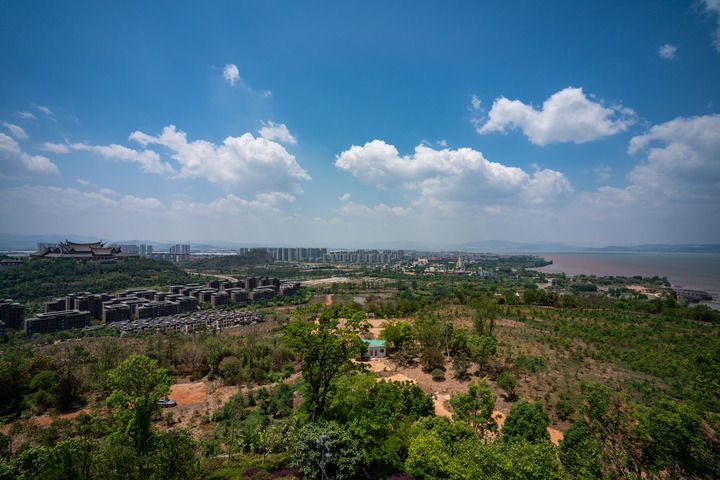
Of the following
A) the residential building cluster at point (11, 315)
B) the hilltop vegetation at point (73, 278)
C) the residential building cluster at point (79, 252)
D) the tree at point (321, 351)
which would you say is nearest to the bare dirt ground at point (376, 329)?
the tree at point (321, 351)

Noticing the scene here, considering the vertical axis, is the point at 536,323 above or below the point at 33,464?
below

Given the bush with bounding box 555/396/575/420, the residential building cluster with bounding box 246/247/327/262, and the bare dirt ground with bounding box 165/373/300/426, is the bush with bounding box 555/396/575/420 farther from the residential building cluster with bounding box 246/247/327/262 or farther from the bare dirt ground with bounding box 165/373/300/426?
the residential building cluster with bounding box 246/247/327/262

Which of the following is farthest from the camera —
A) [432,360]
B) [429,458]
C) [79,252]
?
[79,252]

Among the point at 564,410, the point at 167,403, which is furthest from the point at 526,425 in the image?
the point at 167,403

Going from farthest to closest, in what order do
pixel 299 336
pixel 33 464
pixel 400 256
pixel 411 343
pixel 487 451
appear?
pixel 400 256
pixel 411 343
pixel 299 336
pixel 33 464
pixel 487 451

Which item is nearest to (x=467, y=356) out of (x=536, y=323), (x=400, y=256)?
A: (x=536, y=323)

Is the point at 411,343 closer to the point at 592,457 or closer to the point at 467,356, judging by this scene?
the point at 467,356

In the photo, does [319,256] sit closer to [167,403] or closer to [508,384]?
[167,403]
